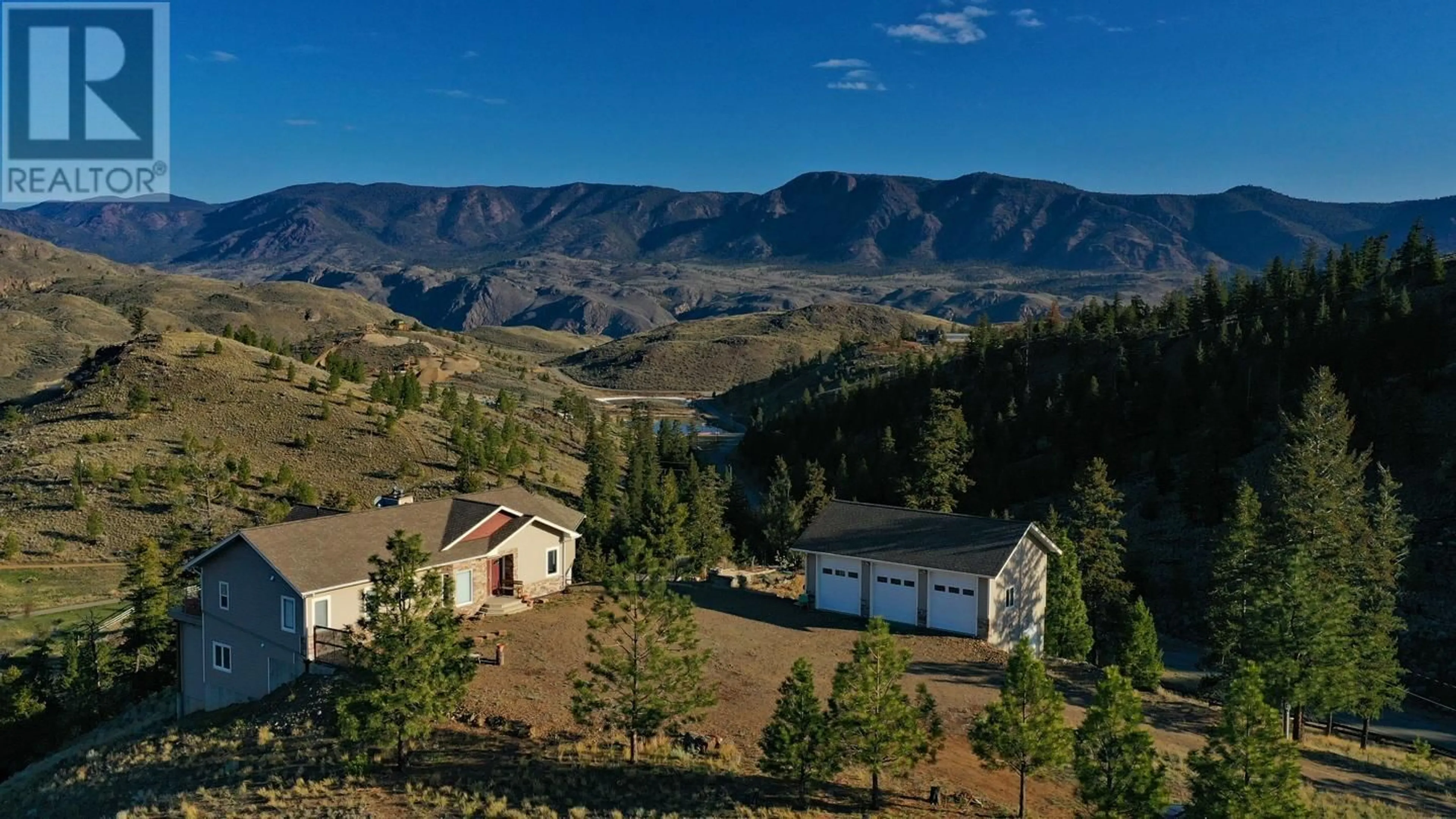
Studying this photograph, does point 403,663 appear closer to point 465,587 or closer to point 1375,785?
point 465,587

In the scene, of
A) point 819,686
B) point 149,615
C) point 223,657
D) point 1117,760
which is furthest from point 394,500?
point 1117,760

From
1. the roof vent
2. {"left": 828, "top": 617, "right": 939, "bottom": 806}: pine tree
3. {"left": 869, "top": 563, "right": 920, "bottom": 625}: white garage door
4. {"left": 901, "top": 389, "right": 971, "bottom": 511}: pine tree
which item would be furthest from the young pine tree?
{"left": 901, "top": 389, "right": 971, "bottom": 511}: pine tree

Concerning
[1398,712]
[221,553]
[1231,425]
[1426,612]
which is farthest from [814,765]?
[1231,425]

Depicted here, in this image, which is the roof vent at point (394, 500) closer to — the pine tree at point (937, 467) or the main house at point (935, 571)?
the main house at point (935, 571)

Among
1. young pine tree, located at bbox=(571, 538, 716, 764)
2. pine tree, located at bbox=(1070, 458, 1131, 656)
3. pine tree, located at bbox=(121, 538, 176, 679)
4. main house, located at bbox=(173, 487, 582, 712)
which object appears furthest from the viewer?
pine tree, located at bbox=(1070, 458, 1131, 656)

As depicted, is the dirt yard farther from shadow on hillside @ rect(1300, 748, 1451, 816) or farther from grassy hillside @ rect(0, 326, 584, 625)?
grassy hillside @ rect(0, 326, 584, 625)
